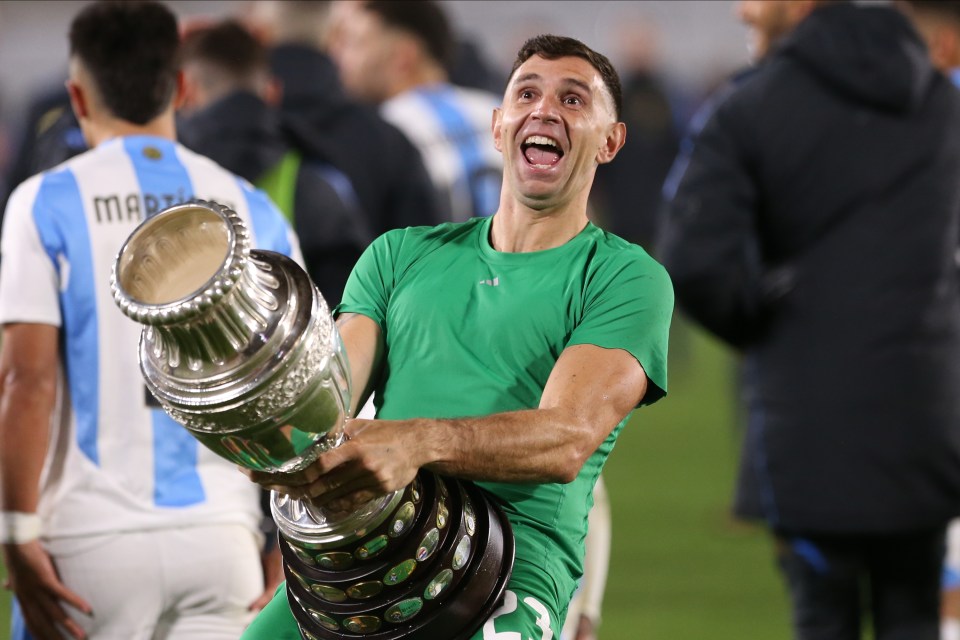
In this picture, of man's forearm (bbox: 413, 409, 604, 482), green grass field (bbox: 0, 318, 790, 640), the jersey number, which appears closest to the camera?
man's forearm (bbox: 413, 409, 604, 482)

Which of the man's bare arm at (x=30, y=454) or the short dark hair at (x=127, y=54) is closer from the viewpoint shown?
the man's bare arm at (x=30, y=454)

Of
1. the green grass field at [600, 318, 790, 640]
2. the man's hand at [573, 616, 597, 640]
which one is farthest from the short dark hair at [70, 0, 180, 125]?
the green grass field at [600, 318, 790, 640]

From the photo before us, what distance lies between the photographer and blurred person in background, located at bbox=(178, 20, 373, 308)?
13.7ft

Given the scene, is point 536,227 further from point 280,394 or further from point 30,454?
point 30,454

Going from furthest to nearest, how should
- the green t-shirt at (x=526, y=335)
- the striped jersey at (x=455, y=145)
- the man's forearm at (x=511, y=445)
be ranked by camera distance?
1. the striped jersey at (x=455, y=145)
2. the green t-shirt at (x=526, y=335)
3. the man's forearm at (x=511, y=445)

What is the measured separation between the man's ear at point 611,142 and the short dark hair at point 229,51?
2121mm

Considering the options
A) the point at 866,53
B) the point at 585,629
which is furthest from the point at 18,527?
the point at 866,53

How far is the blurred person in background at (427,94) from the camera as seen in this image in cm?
575

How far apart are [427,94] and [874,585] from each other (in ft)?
→ 9.23

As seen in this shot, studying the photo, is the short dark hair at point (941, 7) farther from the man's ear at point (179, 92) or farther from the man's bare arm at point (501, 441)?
the man's bare arm at point (501, 441)

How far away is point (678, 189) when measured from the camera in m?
4.18

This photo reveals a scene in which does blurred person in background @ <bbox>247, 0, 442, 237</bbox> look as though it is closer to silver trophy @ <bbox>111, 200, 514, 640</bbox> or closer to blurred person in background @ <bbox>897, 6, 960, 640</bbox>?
blurred person in background @ <bbox>897, 6, 960, 640</bbox>

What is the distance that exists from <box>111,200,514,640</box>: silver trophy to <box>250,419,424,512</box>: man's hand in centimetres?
3

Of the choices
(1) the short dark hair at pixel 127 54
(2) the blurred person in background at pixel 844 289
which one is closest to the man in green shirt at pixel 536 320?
(1) the short dark hair at pixel 127 54
